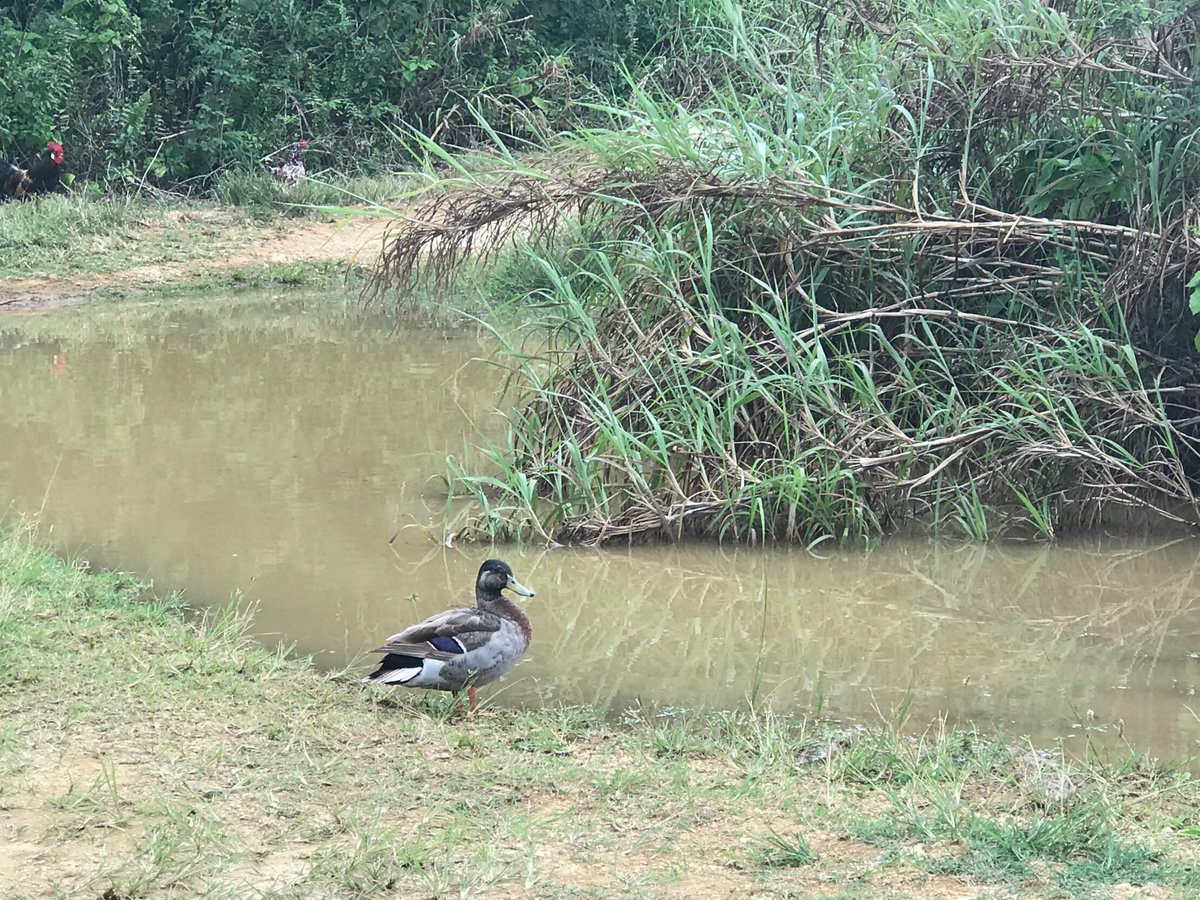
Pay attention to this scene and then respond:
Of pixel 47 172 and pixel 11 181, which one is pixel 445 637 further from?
pixel 47 172

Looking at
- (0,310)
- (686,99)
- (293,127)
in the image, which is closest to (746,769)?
(686,99)

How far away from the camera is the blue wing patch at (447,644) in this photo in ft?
15.4

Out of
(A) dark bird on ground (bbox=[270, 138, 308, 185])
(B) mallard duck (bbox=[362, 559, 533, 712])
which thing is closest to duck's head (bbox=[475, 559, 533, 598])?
(B) mallard duck (bbox=[362, 559, 533, 712])

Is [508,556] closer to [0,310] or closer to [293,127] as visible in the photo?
[0,310]

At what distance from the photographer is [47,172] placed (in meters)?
16.3

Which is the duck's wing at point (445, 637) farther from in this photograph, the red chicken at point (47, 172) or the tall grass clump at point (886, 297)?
the red chicken at point (47, 172)

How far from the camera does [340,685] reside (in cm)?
491

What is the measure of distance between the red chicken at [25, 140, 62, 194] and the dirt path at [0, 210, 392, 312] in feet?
4.70

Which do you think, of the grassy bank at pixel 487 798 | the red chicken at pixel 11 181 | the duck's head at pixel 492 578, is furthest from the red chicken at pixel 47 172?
the duck's head at pixel 492 578

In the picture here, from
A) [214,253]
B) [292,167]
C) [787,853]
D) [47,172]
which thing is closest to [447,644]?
[787,853]

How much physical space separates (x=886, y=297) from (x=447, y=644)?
12.2 feet

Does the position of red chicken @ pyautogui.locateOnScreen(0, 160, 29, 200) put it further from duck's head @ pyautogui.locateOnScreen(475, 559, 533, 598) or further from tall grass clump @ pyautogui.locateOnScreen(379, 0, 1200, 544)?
duck's head @ pyautogui.locateOnScreen(475, 559, 533, 598)

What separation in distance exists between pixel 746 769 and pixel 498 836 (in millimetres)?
907

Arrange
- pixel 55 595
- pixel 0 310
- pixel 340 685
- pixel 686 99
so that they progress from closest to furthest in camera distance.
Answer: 1. pixel 340 685
2. pixel 55 595
3. pixel 686 99
4. pixel 0 310
